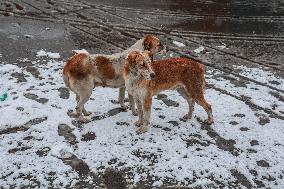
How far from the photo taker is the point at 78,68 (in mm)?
6258

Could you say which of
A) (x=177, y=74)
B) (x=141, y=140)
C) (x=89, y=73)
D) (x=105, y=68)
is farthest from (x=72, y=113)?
(x=177, y=74)

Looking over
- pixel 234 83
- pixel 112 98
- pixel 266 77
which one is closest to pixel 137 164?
pixel 112 98

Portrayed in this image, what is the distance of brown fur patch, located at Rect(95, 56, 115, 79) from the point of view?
21.1ft

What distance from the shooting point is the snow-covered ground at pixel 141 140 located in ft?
18.0

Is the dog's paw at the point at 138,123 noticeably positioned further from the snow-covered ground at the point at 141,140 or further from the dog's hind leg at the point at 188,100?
the dog's hind leg at the point at 188,100

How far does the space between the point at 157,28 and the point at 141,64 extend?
600cm

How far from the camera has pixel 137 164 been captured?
570 centimetres

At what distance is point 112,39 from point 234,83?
3819 millimetres

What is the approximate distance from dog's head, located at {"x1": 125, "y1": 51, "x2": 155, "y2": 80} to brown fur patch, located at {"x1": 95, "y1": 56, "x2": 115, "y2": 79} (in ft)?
1.88

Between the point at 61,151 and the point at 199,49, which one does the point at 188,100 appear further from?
the point at 199,49

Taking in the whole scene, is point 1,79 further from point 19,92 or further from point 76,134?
point 76,134

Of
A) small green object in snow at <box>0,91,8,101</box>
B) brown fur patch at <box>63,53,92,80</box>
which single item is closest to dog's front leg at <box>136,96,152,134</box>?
brown fur patch at <box>63,53,92,80</box>

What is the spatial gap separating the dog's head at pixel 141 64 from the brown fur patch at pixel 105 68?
57 cm

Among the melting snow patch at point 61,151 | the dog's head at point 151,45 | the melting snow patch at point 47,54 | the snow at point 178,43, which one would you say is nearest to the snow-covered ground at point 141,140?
the melting snow patch at point 61,151
